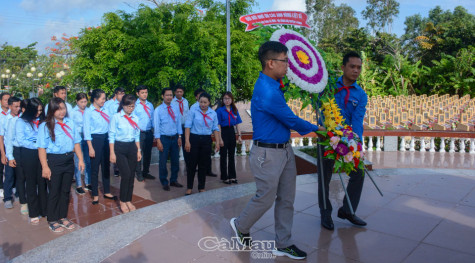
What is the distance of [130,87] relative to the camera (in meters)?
13.5

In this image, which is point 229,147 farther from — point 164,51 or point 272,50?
point 164,51

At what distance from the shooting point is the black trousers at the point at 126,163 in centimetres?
482

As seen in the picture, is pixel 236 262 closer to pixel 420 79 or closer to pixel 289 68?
pixel 289 68

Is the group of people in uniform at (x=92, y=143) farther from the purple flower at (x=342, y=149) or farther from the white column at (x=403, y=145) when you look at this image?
the white column at (x=403, y=145)

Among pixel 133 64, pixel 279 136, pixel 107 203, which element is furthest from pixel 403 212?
pixel 133 64

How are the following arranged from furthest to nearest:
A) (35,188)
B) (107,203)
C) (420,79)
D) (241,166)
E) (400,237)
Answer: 1. (420,79)
2. (241,166)
3. (107,203)
4. (35,188)
5. (400,237)

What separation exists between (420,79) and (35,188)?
28.6 meters

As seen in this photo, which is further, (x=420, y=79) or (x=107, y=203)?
(x=420, y=79)

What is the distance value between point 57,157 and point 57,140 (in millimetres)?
205

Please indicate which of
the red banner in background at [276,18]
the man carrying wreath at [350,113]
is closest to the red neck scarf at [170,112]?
the red banner in background at [276,18]

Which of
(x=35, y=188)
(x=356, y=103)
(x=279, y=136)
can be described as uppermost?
(x=356, y=103)

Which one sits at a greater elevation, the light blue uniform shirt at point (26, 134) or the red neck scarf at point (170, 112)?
the red neck scarf at point (170, 112)

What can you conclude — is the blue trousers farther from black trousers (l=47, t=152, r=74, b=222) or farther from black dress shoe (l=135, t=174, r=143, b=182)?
black trousers (l=47, t=152, r=74, b=222)

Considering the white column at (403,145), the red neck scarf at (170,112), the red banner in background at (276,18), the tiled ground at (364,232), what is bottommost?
the tiled ground at (364,232)
